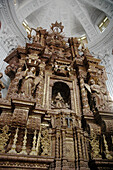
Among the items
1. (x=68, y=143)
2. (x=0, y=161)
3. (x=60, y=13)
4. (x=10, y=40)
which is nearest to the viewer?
(x=0, y=161)

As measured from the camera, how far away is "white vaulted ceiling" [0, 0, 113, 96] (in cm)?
1102

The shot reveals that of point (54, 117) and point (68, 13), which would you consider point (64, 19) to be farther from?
point (54, 117)

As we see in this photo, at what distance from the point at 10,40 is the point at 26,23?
543cm

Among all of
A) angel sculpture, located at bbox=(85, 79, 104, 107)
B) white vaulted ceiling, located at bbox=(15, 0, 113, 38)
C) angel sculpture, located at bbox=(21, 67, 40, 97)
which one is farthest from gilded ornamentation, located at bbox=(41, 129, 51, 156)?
white vaulted ceiling, located at bbox=(15, 0, 113, 38)

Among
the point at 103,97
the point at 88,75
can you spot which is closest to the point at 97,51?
the point at 88,75

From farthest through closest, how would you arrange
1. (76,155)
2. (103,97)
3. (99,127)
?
(103,97), (99,127), (76,155)

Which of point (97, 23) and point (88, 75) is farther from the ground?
point (97, 23)

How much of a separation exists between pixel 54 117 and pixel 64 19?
1540cm

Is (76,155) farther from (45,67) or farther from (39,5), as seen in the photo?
(39,5)

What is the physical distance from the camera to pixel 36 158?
3.11m

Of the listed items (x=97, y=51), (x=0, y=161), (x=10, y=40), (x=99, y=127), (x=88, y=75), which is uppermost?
(x=97, y=51)

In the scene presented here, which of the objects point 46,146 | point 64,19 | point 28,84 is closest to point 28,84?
point 28,84

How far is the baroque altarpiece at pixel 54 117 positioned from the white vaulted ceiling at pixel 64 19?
320cm

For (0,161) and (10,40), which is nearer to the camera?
(0,161)
